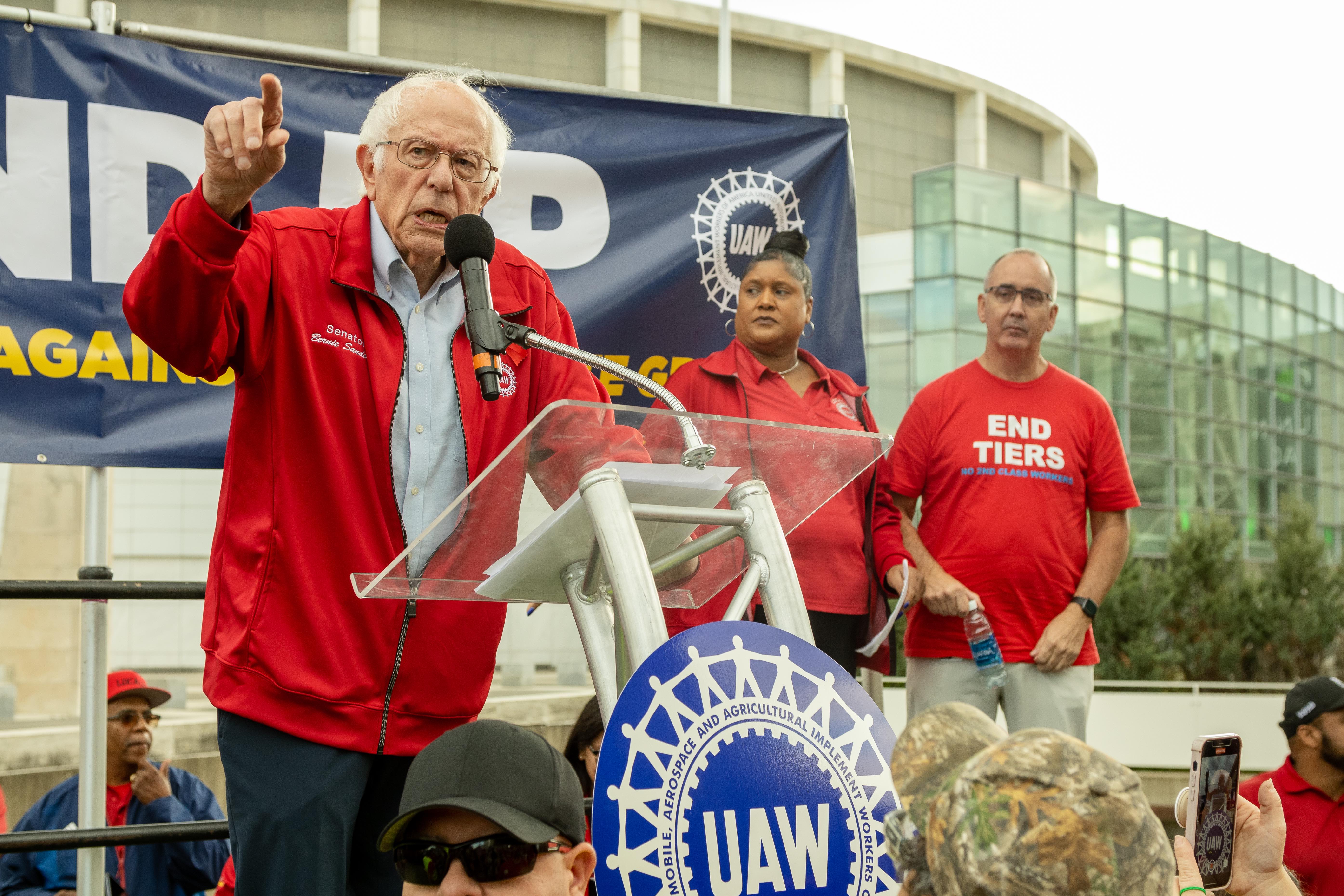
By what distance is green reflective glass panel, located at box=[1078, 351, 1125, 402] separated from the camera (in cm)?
3212

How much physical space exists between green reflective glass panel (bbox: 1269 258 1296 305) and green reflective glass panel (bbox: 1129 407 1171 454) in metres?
6.20

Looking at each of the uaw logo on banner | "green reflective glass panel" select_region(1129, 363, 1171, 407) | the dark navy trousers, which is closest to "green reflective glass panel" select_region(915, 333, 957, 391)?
"green reflective glass panel" select_region(1129, 363, 1171, 407)

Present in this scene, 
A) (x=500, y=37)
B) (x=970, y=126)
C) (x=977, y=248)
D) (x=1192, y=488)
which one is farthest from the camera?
(x=970, y=126)

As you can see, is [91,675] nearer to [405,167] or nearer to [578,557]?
[405,167]

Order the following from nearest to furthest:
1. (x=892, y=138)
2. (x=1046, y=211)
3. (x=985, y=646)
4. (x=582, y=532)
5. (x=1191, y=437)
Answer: (x=582, y=532) < (x=985, y=646) < (x=1046, y=211) < (x=1191, y=437) < (x=892, y=138)

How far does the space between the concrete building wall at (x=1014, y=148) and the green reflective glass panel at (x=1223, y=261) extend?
9.15 m

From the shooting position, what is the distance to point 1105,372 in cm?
3247

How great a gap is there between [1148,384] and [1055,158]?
13.9m

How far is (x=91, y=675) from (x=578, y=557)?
6.87ft

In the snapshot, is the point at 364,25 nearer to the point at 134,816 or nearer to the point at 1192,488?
the point at 1192,488

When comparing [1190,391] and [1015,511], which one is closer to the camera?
[1015,511]

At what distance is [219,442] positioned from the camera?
12.3 ft

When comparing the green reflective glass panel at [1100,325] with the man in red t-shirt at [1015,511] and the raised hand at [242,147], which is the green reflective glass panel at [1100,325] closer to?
the man in red t-shirt at [1015,511]

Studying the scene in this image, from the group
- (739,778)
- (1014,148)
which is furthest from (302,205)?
(1014,148)
